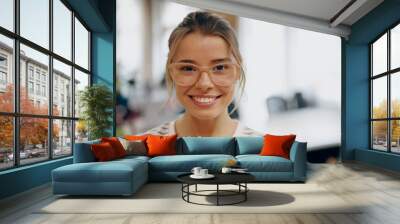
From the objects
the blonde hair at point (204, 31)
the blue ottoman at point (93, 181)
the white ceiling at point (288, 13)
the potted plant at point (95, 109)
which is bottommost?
the blue ottoman at point (93, 181)

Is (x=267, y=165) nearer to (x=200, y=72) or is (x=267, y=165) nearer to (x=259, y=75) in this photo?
(x=200, y=72)

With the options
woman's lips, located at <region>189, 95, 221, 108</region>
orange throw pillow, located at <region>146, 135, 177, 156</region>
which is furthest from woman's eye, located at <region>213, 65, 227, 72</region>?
orange throw pillow, located at <region>146, 135, 177, 156</region>

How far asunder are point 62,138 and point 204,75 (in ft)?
10.6

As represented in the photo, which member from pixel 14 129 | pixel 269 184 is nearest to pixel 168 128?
pixel 269 184

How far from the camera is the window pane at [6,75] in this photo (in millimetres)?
4785

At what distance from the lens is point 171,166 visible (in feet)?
19.9

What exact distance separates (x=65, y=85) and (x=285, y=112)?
4785mm

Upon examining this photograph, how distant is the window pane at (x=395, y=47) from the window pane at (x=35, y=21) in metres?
6.75

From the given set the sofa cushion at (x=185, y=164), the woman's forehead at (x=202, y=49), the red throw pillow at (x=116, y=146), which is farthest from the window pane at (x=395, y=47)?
the red throw pillow at (x=116, y=146)

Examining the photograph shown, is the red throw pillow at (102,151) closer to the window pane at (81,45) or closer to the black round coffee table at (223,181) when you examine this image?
the black round coffee table at (223,181)

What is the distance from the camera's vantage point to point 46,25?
616 centimetres

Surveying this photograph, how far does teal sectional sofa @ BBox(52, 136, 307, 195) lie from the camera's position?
4887mm

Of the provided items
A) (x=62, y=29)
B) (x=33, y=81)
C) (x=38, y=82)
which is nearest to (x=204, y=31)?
(x=62, y=29)

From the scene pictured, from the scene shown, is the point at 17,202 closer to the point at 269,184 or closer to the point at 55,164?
the point at 55,164
